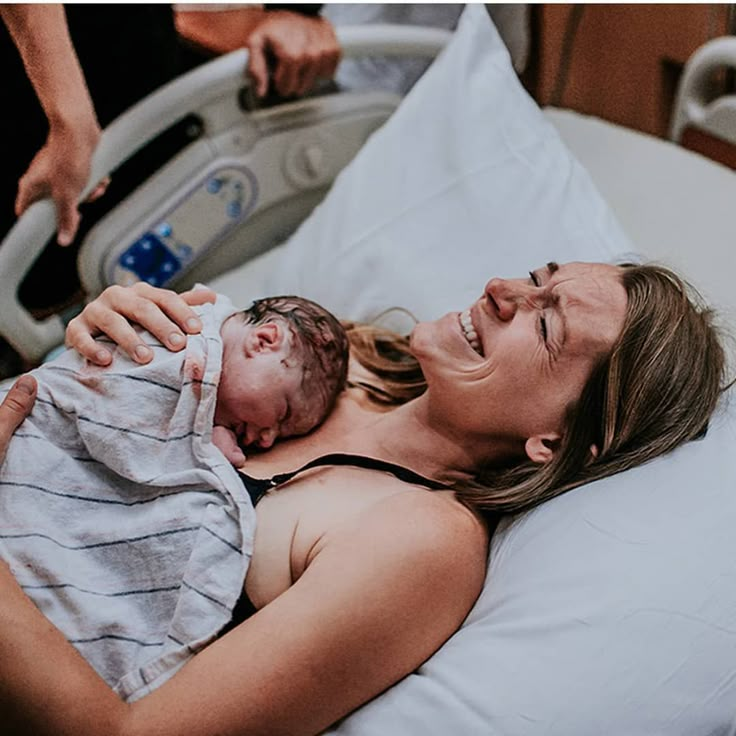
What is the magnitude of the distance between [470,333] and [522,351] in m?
0.08

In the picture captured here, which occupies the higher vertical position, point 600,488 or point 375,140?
point 375,140

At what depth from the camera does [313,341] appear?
108 cm

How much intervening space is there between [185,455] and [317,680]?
0.27 meters

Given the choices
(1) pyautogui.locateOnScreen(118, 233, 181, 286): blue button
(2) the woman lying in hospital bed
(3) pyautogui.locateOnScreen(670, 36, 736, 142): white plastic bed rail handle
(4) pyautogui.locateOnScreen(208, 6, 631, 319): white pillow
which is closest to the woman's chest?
(2) the woman lying in hospital bed

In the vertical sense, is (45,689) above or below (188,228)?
below

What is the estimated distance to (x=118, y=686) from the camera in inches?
35.5

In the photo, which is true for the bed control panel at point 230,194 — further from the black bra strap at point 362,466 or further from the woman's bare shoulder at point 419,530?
the woman's bare shoulder at point 419,530

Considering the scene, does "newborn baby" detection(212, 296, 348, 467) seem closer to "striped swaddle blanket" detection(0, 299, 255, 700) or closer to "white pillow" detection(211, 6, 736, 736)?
"striped swaddle blanket" detection(0, 299, 255, 700)

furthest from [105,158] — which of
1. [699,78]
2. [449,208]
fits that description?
[699,78]

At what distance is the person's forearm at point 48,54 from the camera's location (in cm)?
100

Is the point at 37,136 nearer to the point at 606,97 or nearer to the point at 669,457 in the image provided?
the point at 669,457

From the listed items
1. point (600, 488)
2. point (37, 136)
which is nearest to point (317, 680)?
point (600, 488)

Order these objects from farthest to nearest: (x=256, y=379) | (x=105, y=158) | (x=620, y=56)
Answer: (x=620, y=56), (x=105, y=158), (x=256, y=379)

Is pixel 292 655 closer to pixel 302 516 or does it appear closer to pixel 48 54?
pixel 302 516
